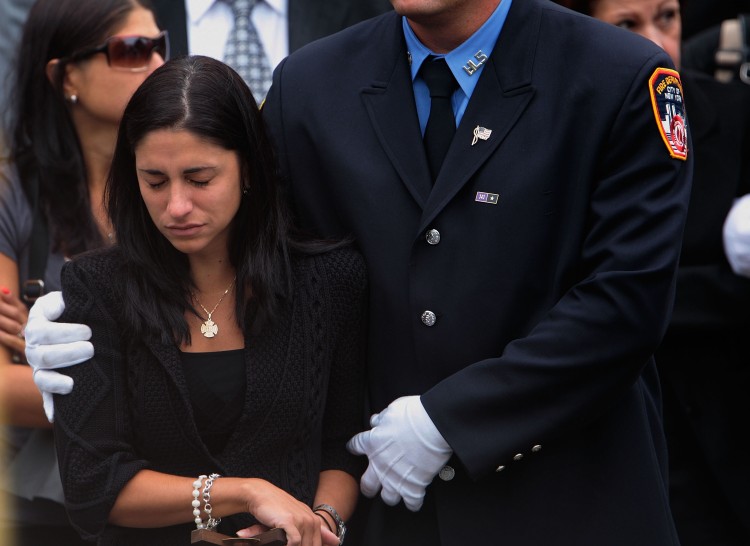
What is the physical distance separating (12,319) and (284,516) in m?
1.24

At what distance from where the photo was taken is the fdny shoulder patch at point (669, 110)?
2525 millimetres

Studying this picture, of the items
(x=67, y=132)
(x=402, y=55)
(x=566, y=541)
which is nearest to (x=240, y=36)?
(x=67, y=132)

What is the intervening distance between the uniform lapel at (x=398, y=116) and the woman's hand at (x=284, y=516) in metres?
0.67

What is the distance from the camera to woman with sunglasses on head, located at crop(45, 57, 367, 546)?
2562 millimetres

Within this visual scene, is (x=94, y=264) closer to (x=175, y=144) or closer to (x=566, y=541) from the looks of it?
(x=175, y=144)

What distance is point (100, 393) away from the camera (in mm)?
2570

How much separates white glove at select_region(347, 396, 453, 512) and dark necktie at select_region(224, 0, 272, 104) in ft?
5.64

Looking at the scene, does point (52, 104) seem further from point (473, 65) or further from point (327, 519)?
point (327, 519)

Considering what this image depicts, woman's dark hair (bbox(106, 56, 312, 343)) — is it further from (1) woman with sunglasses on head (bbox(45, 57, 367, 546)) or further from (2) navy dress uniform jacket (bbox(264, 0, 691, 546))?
(2) navy dress uniform jacket (bbox(264, 0, 691, 546))

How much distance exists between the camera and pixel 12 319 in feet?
11.1

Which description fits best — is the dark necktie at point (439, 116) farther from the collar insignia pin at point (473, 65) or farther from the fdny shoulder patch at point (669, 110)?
the fdny shoulder patch at point (669, 110)

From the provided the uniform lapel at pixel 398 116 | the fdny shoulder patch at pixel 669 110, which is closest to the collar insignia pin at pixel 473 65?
the uniform lapel at pixel 398 116

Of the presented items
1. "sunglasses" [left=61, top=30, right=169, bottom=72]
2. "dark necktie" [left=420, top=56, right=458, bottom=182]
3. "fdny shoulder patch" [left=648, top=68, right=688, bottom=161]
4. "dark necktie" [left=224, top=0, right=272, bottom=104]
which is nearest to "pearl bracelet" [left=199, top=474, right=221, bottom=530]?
"dark necktie" [left=420, top=56, right=458, bottom=182]

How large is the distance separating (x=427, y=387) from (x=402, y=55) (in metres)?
0.73
